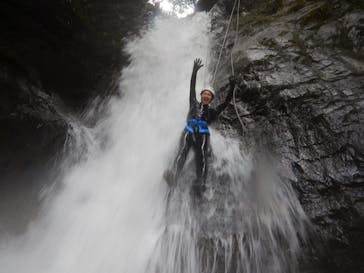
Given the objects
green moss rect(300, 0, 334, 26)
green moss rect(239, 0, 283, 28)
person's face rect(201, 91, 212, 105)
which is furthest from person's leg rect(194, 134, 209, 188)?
green moss rect(239, 0, 283, 28)

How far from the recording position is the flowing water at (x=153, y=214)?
3.74 metres

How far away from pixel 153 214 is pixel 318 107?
4.13 m

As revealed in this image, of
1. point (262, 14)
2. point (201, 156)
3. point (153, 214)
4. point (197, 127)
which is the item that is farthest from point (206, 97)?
point (262, 14)

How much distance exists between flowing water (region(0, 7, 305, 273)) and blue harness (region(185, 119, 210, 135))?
0.82 metres

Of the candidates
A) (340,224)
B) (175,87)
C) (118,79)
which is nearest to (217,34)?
(175,87)

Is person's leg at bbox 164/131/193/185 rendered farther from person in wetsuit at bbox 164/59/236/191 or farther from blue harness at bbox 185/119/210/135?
blue harness at bbox 185/119/210/135

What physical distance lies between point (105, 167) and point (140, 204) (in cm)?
176

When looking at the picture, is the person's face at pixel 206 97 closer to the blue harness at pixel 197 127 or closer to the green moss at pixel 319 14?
the blue harness at pixel 197 127

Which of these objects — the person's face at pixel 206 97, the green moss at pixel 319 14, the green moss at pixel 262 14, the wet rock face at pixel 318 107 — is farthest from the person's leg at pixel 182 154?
the green moss at pixel 262 14

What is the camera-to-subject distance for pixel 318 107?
14.6 ft

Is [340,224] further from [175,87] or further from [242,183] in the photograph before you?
[175,87]

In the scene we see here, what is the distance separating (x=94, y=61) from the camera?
7.63m

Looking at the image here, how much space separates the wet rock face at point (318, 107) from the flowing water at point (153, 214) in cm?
48

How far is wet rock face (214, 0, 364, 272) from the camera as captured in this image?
3.45m
